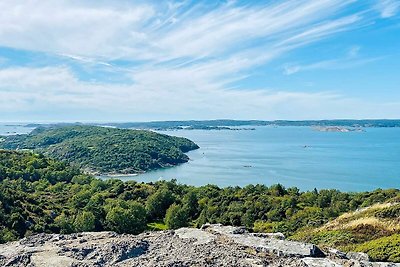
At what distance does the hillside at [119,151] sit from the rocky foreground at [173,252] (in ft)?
400

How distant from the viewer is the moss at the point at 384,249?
16375 millimetres

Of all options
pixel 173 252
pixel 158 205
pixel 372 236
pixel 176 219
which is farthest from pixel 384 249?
pixel 158 205

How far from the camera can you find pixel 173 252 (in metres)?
12.3

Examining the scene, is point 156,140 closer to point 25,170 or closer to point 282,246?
→ point 25,170

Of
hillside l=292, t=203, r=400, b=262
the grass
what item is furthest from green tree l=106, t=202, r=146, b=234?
hillside l=292, t=203, r=400, b=262

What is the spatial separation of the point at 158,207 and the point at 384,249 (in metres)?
42.7

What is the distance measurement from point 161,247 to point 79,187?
70.0m

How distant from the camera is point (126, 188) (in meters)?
72.1

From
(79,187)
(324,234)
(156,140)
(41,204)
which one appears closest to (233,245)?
(324,234)

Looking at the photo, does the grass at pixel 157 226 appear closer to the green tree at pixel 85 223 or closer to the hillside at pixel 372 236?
the green tree at pixel 85 223

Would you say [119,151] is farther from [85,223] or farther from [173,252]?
[173,252]

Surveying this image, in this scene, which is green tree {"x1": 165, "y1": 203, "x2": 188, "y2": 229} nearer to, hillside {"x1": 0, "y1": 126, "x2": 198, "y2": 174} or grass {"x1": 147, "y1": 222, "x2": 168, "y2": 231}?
grass {"x1": 147, "y1": 222, "x2": 168, "y2": 231}

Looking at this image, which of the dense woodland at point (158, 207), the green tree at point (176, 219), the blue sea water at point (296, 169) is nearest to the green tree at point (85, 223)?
the dense woodland at point (158, 207)

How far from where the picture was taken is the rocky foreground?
11695 mm
